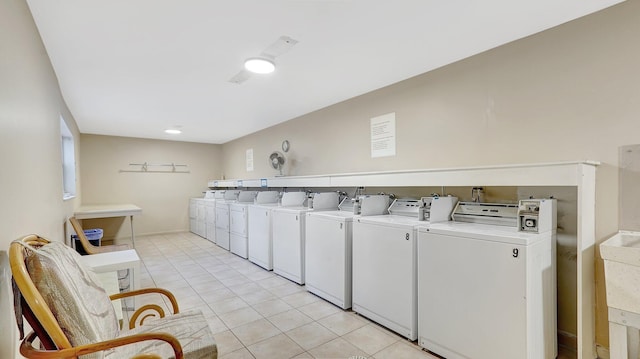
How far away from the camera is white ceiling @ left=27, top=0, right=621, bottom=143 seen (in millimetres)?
1878

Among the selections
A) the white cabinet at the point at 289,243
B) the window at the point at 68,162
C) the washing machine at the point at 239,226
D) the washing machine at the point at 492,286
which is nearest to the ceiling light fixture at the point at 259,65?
the white cabinet at the point at 289,243

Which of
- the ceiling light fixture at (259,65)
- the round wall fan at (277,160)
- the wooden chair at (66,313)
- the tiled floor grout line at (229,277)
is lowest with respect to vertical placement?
the tiled floor grout line at (229,277)

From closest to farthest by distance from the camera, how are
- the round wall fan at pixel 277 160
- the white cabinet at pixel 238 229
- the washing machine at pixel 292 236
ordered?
the washing machine at pixel 292 236
the white cabinet at pixel 238 229
the round wall fan at pixel 277 160

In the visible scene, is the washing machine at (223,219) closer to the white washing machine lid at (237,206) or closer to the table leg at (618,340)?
the white washing machine lid at (237,206)

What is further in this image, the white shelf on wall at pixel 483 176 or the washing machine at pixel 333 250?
the washing machine at pixel 333 250

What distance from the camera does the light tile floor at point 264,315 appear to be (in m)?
2.23

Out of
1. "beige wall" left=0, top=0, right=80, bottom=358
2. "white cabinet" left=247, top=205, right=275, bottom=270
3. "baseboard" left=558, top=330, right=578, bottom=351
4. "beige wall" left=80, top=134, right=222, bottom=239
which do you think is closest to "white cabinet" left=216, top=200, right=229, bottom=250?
"white cabinet" left=247, top=205, right=275, bottom=270

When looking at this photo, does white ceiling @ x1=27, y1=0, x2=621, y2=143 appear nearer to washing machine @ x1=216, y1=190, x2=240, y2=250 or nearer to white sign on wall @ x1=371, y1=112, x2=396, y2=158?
white sign on wall @ x1=371, y1=112, x2=396, y2=158

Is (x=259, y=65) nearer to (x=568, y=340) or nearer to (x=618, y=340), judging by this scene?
(x=618, y=340)

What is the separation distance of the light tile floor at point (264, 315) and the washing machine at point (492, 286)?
324 mm

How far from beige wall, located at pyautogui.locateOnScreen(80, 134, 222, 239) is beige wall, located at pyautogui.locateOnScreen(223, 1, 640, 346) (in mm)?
5895

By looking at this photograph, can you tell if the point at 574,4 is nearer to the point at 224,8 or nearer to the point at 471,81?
the point at 471,81

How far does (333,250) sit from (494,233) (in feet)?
5.17

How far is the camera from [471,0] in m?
1.81
